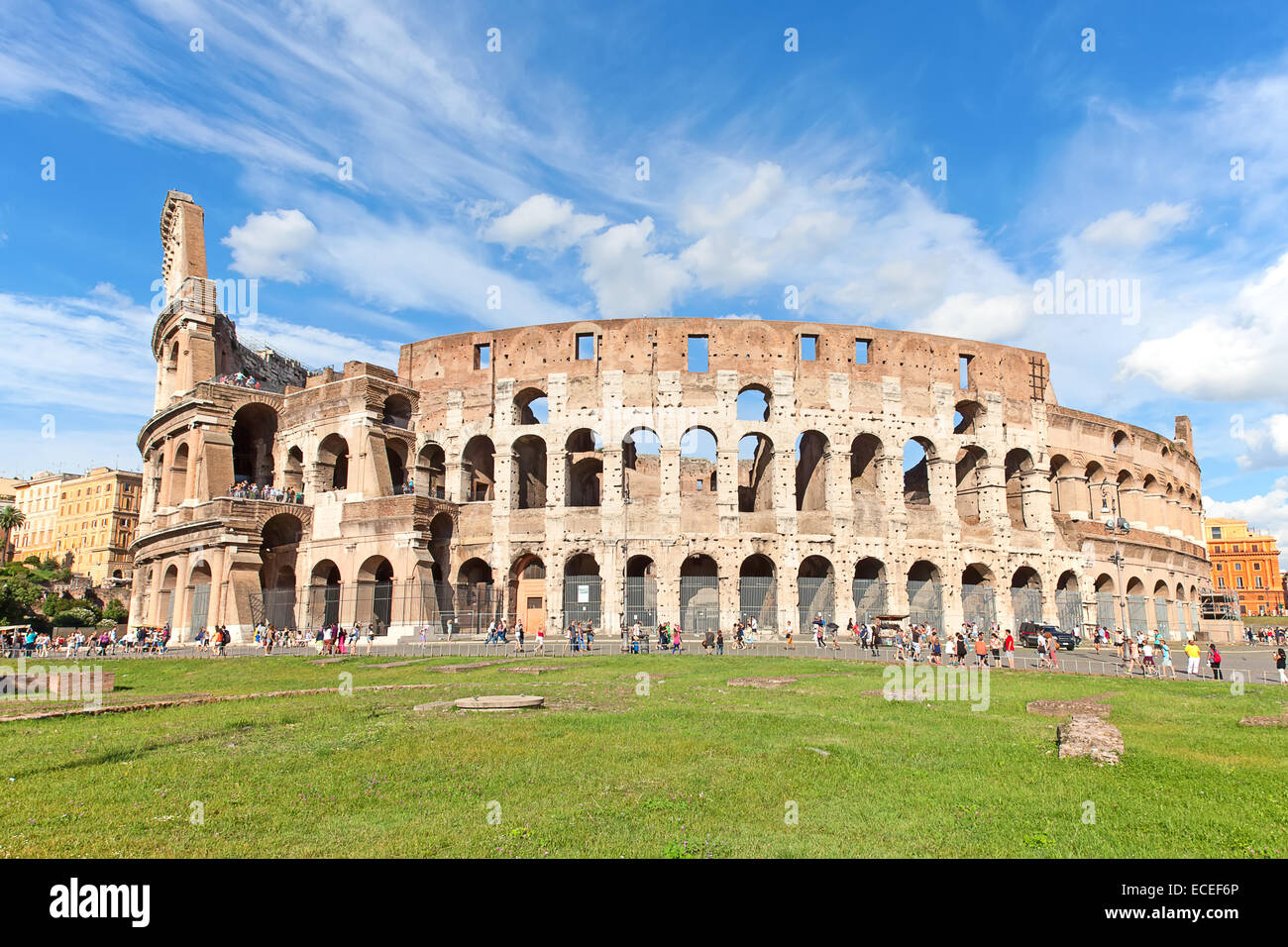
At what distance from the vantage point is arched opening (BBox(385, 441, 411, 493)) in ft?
121

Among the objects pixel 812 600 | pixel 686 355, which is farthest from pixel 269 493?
pixel 812 600

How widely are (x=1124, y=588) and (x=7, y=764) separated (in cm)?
4336

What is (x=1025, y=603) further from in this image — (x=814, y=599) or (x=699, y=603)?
(x=699, y=603)

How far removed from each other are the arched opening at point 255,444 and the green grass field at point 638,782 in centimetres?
2668

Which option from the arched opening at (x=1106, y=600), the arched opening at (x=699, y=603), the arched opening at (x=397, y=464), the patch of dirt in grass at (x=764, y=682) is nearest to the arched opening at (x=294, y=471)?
the arched opening at (x=397, y=464)

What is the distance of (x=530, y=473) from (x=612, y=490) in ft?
19.2

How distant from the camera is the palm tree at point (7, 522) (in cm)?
9044

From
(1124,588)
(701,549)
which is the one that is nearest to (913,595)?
(701,549)

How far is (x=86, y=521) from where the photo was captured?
9250 centimetres

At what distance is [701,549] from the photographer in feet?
112

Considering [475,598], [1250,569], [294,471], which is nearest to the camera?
[475,598]

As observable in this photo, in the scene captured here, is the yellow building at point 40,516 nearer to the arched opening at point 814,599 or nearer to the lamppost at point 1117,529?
the arched opening at point 814,599

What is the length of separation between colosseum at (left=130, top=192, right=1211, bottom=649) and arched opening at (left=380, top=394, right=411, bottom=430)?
11cm
